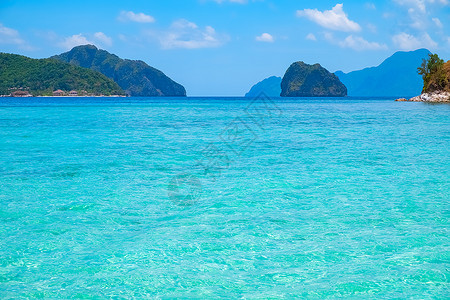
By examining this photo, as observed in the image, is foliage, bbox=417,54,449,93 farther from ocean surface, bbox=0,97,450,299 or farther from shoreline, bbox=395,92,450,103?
ocean surface, bbox=0,97,450,299

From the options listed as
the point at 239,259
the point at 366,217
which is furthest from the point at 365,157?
the point at 239,259

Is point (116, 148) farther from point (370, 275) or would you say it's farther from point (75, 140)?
point (370, 275)

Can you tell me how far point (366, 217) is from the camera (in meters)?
10.8

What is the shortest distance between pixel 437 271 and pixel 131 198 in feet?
29.1

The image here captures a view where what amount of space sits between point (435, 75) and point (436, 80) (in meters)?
1.62

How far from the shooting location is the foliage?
122938mm

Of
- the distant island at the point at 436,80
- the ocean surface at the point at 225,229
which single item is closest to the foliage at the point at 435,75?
the distant island at the point at 436,80

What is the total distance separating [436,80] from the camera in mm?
124438

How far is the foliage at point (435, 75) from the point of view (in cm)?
12294

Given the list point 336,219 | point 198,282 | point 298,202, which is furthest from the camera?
point 298,202

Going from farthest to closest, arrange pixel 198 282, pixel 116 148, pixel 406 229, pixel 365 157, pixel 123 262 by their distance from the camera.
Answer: pixel 116 148, pixel 365 157, pixel 406 229, pixel 123 262, pixel 198 282

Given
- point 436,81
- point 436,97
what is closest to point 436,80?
point 436,81

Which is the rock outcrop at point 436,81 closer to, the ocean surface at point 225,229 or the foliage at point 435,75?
the foliage at point 435,75

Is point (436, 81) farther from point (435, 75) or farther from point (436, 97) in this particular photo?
point (436, 97)
